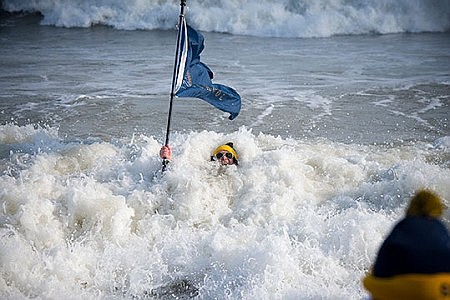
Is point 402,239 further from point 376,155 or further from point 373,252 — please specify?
point 376,155

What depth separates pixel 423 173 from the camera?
7914 mm

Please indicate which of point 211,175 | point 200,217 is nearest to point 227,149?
point 211,175

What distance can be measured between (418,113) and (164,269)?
28.2 ft

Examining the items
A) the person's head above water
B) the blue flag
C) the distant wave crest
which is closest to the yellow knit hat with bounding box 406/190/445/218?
the blue flag

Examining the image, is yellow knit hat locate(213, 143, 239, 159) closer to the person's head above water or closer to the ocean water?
the person's head above water

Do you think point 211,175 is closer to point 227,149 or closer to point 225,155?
point 225,155

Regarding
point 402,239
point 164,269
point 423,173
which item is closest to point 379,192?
point 423,173

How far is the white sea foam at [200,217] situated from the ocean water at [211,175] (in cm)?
2

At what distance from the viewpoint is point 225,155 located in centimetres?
852

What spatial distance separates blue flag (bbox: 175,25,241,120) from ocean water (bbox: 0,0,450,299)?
118 cm

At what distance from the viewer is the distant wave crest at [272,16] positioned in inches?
1179

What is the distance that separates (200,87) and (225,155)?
1.50 metres

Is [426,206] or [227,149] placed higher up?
[426,206]

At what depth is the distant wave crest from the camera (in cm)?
2995
